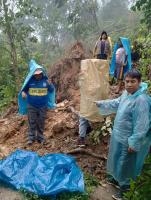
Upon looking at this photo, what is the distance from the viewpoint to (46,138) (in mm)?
6523

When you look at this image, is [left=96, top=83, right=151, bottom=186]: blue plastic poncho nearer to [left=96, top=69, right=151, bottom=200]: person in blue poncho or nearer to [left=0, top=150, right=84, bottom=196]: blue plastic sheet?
[left=96, top=69, right=151, bottom=200]: person in blue poncho

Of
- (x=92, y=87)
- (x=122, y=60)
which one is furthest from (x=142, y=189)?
(x=122, y=60)

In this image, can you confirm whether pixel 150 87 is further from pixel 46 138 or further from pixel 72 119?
pixel 46 138

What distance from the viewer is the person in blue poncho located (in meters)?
4.05

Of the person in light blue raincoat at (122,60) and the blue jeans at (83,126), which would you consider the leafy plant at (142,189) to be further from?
the person in light blue raincoat at (122,60)

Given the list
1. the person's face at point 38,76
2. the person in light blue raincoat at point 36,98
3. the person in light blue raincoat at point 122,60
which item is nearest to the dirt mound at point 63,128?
the person in light blue raincoat at point 36,98

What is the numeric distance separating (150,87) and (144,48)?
3478mm

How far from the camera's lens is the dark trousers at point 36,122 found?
20.5ft

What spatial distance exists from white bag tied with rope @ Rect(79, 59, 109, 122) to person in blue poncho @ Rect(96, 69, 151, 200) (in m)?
0.59

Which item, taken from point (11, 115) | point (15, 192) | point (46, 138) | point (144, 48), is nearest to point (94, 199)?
point (15, 192)

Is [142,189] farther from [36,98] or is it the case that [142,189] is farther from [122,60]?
[122,60]

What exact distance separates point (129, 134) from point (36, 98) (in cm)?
233

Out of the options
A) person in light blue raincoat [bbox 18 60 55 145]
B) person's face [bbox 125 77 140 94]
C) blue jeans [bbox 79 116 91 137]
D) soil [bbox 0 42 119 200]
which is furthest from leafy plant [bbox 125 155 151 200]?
person in light blue raincoat [bbox 18 60 55 145]

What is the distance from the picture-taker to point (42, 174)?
459cm
